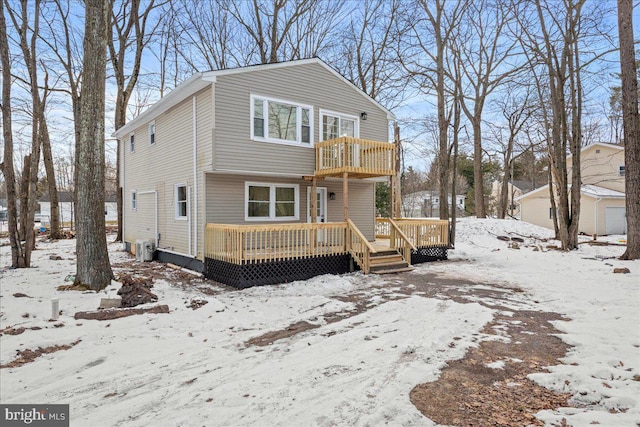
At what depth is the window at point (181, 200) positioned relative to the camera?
12.1 meters

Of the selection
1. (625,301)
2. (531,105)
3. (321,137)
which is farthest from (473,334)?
(531,105)

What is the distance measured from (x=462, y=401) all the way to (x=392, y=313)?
302 centimetres

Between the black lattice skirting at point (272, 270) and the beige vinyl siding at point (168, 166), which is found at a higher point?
the beige vinyl siding at point (168, 166)

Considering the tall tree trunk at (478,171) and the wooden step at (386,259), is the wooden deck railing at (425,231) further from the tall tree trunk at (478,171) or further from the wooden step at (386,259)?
the tall tree trunk at (478,171)

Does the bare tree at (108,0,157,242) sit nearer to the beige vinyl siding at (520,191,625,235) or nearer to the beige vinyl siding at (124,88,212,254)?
the beige vinyl siding at (124,88,212,254)

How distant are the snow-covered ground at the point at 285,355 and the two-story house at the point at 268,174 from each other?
1.69m

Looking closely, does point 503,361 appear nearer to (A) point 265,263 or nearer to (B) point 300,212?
(A) point 265,263

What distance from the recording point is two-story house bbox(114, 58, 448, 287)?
997 centimetres

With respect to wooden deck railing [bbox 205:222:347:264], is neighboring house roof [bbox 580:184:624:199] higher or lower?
higher

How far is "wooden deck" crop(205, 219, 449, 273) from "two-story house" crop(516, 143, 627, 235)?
53.8 feet

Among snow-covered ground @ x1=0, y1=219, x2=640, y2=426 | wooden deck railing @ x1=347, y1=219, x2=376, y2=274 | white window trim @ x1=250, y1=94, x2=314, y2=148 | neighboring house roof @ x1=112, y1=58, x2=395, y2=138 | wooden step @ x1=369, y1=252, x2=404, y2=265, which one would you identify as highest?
neighboring house roof @ x1=112, y1=58, x2=395, y2=138

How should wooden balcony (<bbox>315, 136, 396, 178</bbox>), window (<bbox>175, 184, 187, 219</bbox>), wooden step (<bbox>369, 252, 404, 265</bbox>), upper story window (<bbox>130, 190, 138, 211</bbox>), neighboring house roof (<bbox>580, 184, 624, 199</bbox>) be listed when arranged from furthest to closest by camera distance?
neighboring house roof (<bbox>580, 184, 624, 199</bbox>), upper story window (<bbox>130, 190, 138, 211</bbox>), window (<bbox>175, 184, 187, 219</bbox>), wooden balcony (<bbox>315, 136, 396, 178</bbox>), wooden step (<bbox>369, 252, 404, 265</bbox>)

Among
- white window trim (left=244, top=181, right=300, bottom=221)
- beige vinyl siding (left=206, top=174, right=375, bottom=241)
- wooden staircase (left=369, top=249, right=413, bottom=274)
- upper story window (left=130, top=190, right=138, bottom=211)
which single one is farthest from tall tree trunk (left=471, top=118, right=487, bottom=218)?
upper story window (left=130, top=190, right=138, bottom=211)

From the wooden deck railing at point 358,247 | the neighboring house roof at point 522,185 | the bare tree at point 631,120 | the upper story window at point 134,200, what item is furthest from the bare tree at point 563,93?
the neighboring house roof at point 522,185
